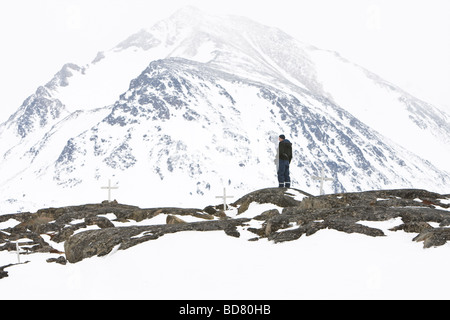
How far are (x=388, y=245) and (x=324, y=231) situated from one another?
78.9 inches

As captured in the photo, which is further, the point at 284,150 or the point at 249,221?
the point at 284,150

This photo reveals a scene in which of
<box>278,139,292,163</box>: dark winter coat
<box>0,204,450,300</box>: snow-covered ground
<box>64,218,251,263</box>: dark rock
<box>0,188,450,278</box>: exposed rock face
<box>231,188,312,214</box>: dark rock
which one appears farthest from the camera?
<box>278,139,292,163</box>: dark winter coat

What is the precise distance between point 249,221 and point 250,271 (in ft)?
18.5

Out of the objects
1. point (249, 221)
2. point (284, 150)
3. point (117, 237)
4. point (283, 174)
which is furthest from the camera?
point (283, 174)

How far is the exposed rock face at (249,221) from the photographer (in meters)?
15.5

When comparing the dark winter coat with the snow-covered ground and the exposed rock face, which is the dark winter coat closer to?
the exposed rock face

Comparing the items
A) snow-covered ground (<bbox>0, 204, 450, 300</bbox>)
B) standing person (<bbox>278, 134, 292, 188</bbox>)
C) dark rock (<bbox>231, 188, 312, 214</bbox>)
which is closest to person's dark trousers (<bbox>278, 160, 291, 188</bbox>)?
standing person (<bbox>278, 134, 292, 188</bbox>)

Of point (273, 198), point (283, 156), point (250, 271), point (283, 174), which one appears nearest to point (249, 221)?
point (273, 198)

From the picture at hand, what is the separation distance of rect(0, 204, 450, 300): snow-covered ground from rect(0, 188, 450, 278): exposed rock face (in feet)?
1.71

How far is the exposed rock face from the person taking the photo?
1545 centimetres

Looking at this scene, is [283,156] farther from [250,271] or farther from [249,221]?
[250,271]

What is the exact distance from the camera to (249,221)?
18.5 meters

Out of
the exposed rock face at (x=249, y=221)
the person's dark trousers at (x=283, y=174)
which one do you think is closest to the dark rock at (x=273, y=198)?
the exposed rock face at (x=249, y=221)

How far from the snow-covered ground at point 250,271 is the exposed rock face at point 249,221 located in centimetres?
52
